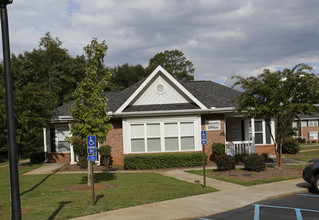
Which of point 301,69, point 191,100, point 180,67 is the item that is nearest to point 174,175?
point 191,100

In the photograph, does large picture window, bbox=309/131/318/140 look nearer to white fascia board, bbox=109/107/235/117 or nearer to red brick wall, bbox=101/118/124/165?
white fascia board, bbox=109/107/235/117

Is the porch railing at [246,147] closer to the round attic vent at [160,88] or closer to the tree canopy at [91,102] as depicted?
the round attic vent at [160,88]

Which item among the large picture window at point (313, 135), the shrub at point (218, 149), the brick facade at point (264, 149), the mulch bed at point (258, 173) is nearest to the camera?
the mulch bed at point (258, 173)

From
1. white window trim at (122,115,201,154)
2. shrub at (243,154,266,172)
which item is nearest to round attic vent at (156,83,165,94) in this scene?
white window trim at (122,115,201,154)

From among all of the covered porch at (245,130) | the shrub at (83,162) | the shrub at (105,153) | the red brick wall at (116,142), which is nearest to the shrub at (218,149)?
the covered porch at (245,130)

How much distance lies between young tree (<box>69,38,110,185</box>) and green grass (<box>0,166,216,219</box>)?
7.65ft

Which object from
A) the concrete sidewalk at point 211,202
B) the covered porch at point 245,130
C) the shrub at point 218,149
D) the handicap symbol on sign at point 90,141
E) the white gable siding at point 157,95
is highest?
the white gable siding at point 157,95

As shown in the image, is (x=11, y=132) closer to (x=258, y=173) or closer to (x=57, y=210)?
(x=57, y=210)

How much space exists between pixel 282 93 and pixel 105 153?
10.6m

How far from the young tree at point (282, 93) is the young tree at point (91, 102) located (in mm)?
7724

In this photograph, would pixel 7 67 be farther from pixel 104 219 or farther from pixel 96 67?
pixel 96 67

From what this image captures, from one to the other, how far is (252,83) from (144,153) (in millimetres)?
7672

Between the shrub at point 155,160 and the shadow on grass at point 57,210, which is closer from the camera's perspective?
the shadow on grass at point 57,210

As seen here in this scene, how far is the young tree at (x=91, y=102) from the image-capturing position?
13.0 meters
